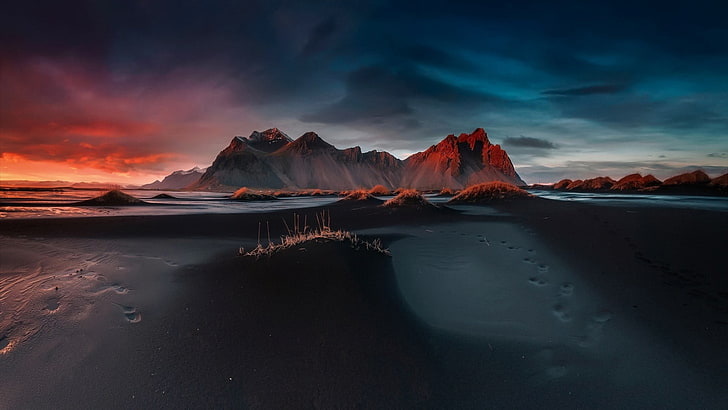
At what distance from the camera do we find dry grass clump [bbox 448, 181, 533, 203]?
54.4 feet

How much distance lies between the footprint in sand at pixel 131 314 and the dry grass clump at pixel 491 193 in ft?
55.0

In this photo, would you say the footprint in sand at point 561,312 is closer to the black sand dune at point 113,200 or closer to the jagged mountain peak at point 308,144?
the black sand dune at point 113,200

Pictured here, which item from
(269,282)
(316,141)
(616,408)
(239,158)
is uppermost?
(316,141)

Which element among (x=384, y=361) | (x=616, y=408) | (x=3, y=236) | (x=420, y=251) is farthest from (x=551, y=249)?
(x=3, y=236)

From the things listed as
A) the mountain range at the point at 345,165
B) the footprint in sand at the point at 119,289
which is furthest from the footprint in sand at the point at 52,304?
the mountain range at the point at 345,165

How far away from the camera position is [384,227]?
32.1 feet

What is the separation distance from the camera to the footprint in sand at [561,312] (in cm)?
342

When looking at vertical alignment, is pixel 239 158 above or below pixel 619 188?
above

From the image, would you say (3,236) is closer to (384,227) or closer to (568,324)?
(384,227)

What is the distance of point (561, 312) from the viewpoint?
140 inches

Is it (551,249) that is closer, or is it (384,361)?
(384,361)

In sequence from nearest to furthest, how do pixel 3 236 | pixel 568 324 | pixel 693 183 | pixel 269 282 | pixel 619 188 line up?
pixel 568 324 < pixel 269 282 < pixel 3 236 < pixel 693 183 < pixel 619 188

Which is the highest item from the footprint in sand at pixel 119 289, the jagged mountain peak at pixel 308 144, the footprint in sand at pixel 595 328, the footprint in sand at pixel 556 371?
the jagged mountain peak at pixel 308 144

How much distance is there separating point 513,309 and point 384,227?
6.25 meters
